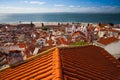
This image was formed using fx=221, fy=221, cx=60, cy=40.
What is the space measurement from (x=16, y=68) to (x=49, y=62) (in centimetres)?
111

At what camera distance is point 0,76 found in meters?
6.27

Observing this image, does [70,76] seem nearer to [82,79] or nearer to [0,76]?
[82,79]

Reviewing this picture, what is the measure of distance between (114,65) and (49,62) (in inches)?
120

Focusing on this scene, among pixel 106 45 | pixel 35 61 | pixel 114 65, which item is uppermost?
pixel 35 61

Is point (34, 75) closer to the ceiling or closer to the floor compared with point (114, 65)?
closer to the ceiling

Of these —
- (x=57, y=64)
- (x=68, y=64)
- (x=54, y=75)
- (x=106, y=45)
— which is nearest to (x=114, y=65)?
(x=68, y=64)

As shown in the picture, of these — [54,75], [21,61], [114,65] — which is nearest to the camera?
[54,75]

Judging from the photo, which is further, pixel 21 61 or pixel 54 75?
pixel 21 61

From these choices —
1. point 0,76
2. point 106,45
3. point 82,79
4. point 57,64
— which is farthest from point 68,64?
point 106,45

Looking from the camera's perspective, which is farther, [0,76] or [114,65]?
[114,65]

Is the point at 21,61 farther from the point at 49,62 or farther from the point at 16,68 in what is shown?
the point at 49,62

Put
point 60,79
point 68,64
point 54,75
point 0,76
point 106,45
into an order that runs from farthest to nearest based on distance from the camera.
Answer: point 106,45 < point 0,76 < point 68,64 < point 54,75 < point 60,79

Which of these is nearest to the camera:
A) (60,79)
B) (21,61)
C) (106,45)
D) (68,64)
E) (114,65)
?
(60,79)

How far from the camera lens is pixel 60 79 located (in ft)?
13.9
